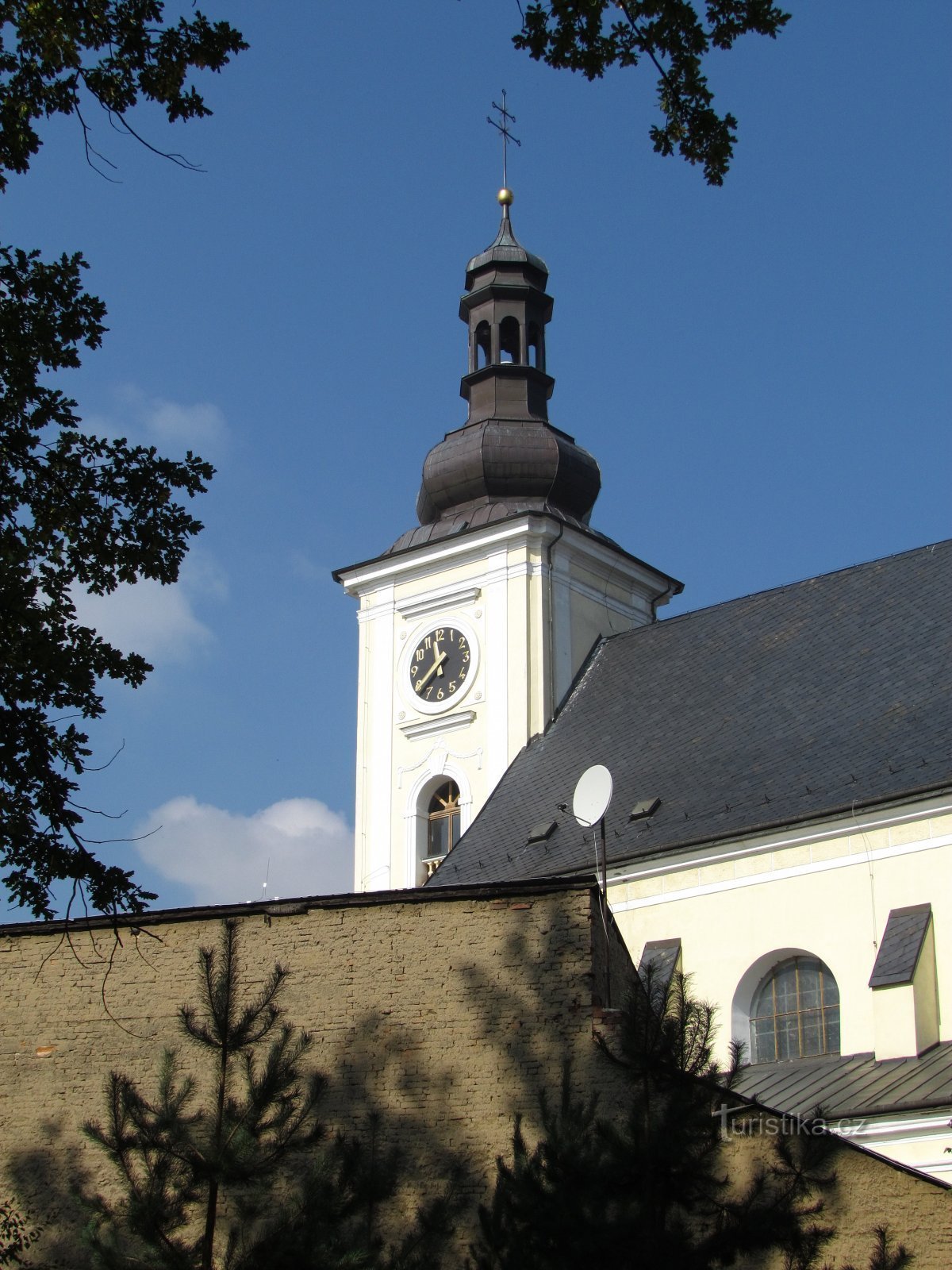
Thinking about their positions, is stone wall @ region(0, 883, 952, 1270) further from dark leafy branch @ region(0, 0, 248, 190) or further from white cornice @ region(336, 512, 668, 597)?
white cornice @ region(336, 512, 668, 597)

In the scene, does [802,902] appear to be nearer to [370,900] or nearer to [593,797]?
[593,797]

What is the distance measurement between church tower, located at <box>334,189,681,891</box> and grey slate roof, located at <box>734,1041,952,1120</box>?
10.1m

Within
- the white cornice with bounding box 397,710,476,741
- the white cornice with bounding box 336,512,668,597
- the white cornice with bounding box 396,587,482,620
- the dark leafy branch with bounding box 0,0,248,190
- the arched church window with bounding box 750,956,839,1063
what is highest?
the white cornice with bounding box 336,512,668,597

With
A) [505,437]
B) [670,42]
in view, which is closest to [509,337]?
[505,437]

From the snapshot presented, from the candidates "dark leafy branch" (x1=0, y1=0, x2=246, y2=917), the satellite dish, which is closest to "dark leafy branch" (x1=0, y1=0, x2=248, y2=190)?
"dark leafy branch" (x1=0, y1=0, x2=246, y2=917)

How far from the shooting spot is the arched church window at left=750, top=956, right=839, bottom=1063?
21.7 m

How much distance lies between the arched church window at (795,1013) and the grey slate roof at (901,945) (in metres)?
1.01

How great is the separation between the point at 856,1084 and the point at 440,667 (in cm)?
1421

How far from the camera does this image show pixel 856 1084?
65.7 ft

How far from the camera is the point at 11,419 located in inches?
423

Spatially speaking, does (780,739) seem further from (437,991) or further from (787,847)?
(437,991)

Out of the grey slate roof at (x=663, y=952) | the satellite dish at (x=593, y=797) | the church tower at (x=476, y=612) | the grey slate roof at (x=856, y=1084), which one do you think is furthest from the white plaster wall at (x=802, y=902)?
the church tower at (x=476, y=612)

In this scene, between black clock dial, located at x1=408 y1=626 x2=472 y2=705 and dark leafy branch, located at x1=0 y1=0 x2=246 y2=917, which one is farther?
black clock dial, located at x1=408 y1=626 x2=472 y2=705

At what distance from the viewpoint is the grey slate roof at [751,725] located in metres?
23.3
